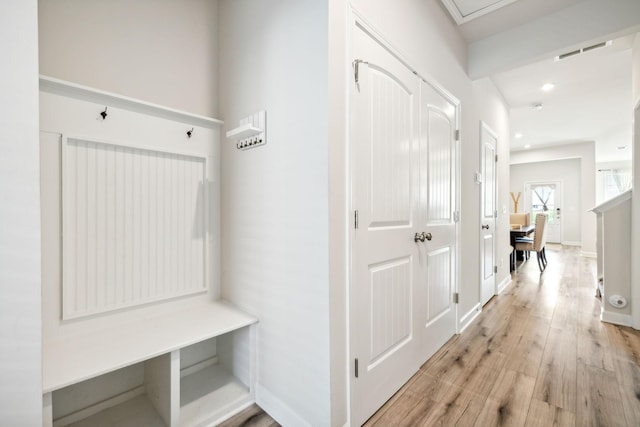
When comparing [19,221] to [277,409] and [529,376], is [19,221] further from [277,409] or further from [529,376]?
[529,376]

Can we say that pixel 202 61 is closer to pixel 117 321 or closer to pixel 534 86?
pixel 117 321

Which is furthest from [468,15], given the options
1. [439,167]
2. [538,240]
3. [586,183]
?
[586,183]

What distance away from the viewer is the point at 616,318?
2.63 m

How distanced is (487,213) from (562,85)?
2.33 meters

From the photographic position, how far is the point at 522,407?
1.51m

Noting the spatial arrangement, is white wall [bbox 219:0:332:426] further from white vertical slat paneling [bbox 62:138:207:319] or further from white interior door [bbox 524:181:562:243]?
white interior door [bbox 524:181:562:243]

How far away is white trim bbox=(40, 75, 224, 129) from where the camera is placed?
1296mm

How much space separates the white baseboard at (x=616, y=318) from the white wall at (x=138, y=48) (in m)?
4.04

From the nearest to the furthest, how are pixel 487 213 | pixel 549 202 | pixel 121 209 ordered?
1. pixel 121 209
2. pixel 487 213
3. pixel 549 202

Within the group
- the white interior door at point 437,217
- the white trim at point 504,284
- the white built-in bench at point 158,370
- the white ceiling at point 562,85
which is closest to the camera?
the white built-in bench at point 158,370

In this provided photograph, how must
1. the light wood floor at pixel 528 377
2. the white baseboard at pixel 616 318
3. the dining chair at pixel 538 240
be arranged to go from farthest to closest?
the dining chair at pixel 538 240
the white baseboard at pixel 616 318
the light wood floor at pixel 528 377

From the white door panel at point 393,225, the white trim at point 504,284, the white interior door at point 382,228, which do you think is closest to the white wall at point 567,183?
the white trim at point 504,284

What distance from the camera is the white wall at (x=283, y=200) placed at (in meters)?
1.24

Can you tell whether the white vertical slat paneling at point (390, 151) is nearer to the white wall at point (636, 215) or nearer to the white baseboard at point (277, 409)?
the white baseboard at point (277, 409)
